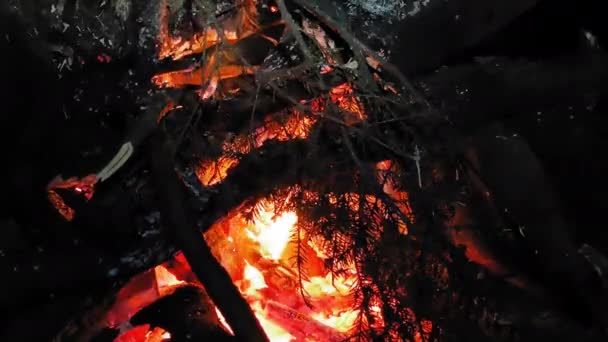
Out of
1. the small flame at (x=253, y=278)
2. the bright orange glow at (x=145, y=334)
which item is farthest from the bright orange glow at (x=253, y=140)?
the small flame at (x=253, y=278)

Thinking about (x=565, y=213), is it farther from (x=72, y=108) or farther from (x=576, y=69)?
(x=72, y=108)

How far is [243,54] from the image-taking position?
2529 mm

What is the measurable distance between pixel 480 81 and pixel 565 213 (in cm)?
111

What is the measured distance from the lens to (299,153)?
239cm

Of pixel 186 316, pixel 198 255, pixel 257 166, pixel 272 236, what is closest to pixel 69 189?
pixel 198 255

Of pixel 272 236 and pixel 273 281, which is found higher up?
pixel 272 236

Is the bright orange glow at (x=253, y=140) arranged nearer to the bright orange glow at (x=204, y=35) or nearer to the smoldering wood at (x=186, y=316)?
the bright orange glow at (x=204, y=35)

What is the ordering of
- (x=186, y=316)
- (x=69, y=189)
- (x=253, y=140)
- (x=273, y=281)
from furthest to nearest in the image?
(x=273, y=281)
(x=186, y=316)
(x=253, y=140)
(x=69, y=189)

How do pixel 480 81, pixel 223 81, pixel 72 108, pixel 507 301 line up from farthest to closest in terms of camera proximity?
pixel 507 301
pixel 480 81
pixel 223 81
pixel 72 108

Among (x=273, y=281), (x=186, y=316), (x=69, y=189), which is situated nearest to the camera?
(x=69, y=189)

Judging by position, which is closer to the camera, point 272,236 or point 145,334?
point 145,334

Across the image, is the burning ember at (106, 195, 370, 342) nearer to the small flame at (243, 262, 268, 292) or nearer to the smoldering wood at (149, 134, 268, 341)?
the small flame at (243, 262, 268, 292)

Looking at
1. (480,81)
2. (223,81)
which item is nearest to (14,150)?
(223,81)

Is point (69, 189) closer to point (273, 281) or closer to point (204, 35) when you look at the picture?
point (204, 35)
